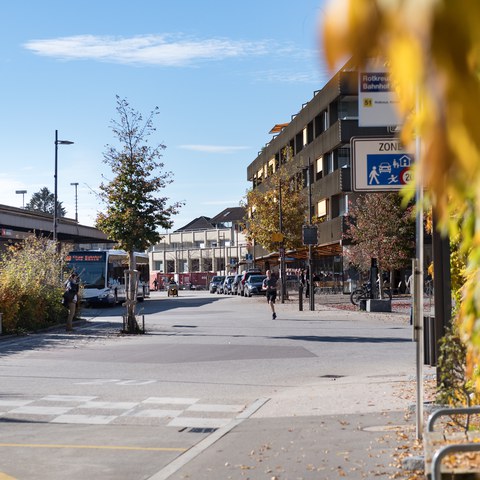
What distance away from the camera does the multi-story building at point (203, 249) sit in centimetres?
13862

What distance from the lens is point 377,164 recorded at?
9734mm

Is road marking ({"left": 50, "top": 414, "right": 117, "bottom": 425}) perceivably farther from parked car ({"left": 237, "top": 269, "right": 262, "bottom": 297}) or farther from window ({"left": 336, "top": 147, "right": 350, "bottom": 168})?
parked car ({"left": 237, "top": 269, "right": 262, "bottom": 297})

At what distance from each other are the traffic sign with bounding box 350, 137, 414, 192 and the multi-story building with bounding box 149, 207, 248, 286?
120113mm

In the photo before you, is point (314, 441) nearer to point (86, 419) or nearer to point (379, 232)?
point (86, 419)

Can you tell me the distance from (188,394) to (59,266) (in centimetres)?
2202

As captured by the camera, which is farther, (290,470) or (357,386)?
(357,386)

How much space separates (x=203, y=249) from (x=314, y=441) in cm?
13542

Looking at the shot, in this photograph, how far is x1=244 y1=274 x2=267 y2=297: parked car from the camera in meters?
64.7

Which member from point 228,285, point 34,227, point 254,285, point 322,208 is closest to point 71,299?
point 254,285

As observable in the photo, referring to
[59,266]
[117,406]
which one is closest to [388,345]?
[117,406]

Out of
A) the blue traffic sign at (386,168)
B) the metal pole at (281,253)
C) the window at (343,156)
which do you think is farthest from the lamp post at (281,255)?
the blue traffic sign at (386,168)

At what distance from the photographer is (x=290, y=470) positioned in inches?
298

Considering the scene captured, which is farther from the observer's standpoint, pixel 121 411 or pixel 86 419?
pixel 121 411

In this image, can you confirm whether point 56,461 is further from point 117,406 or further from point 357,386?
point 357,386
